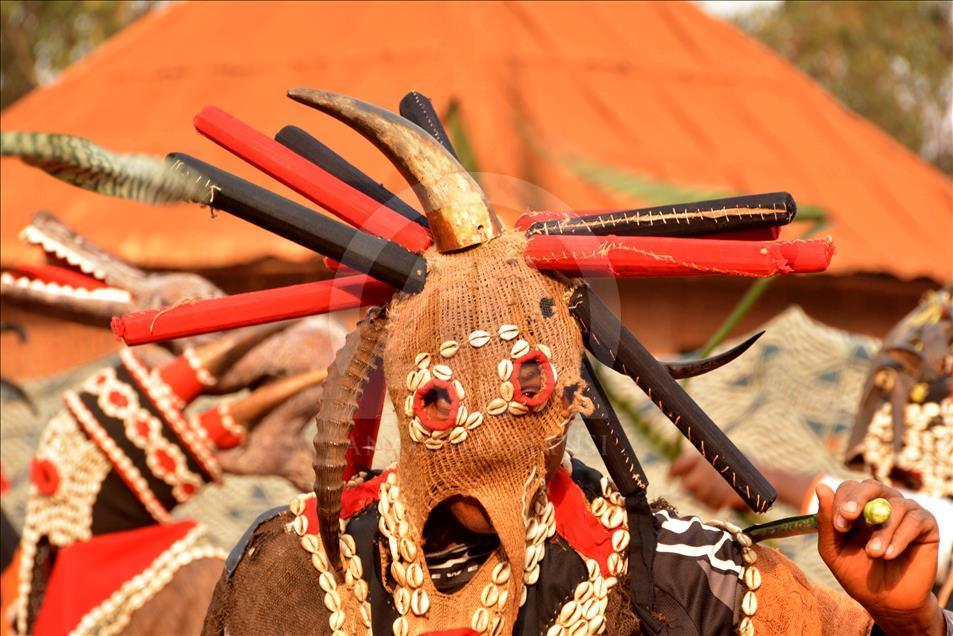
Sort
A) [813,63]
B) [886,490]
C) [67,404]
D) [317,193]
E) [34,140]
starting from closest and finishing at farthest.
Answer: [34,140] < [886,490] < [317,193] < [67,404] < [813,63]

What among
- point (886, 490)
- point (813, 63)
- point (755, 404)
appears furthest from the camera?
point (813, 63)

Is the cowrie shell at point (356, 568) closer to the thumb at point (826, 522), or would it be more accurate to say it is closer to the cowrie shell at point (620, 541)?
the cowrie shell at point (620, 541)

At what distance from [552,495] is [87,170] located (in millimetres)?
888

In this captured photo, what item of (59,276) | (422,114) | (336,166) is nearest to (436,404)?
(336,166)

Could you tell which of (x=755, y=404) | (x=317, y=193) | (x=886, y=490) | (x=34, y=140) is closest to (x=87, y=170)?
(x=34, y=140)

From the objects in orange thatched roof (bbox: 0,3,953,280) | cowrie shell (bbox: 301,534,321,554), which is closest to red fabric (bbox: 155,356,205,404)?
cowrie shell (bbox: 301,534,321,554)

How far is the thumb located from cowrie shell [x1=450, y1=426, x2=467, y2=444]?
53cm

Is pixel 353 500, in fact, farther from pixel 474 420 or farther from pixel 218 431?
pixel 218 431

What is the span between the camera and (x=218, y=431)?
401 cm

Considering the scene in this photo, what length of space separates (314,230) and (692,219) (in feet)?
1.85

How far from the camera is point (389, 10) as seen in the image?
9.34 m

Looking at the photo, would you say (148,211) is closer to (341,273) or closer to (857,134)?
(857,134)

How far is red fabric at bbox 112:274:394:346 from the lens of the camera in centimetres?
221

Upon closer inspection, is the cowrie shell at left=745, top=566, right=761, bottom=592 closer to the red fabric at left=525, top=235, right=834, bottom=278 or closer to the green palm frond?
the red fabric at left=525, top=235, right=834, bottom=278
